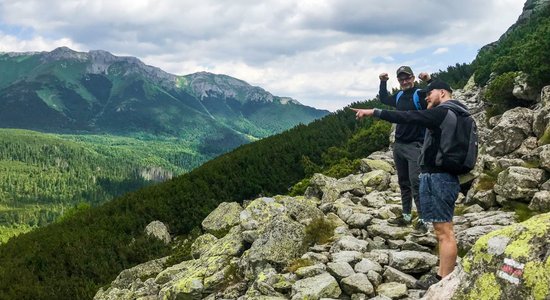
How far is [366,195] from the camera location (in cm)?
1606

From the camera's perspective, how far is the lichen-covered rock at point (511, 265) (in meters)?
4.19

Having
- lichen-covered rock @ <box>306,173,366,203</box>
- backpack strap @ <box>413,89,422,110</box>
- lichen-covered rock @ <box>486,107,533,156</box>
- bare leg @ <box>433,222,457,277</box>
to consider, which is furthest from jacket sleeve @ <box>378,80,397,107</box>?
lichen-covered rock @ <box>486,107,533,156</box>

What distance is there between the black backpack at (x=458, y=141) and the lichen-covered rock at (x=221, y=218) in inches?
581

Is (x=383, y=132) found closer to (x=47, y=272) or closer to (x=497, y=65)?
(x=497, y=65)

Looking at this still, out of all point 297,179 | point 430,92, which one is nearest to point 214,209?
point 297,179

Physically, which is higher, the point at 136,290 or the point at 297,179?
the point at 297,179

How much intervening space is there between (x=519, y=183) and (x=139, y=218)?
18334 millimetres

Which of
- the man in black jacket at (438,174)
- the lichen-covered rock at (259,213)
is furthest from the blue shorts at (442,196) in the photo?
the lichen-covered rock at (259,213)

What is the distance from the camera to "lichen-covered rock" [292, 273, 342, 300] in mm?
7656

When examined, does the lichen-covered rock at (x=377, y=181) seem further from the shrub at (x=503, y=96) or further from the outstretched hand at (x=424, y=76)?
the outstretched hand at (x=424, y=76)

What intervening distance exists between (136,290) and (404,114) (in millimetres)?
12027

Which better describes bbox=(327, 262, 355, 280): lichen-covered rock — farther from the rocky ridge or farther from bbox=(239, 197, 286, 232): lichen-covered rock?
bbox=(239, 197, 286, 232): lichen-covered rock

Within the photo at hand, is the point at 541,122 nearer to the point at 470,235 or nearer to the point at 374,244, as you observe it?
the point at 470,235

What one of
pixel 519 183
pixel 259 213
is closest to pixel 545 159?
pixel 519 183
